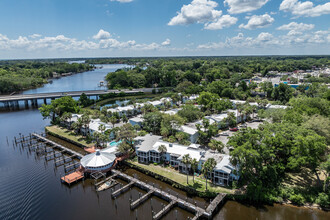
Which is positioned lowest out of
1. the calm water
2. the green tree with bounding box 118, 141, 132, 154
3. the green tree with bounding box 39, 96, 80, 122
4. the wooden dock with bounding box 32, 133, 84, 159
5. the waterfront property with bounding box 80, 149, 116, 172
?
the calm water

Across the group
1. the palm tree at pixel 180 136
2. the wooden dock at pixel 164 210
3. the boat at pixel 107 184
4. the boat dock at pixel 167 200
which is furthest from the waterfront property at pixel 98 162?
the wooden dock at pixel 164 210

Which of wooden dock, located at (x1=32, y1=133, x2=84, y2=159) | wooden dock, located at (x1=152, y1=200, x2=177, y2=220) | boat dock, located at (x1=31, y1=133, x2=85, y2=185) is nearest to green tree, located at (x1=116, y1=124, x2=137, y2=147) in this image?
boat dock, located at (x1=31, y1=133, x2=85, y2=185)

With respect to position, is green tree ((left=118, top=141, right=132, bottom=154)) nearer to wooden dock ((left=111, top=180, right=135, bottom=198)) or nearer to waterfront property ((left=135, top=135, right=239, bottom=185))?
waterfront property ((left=135, top=135, right=239, bottom=185))

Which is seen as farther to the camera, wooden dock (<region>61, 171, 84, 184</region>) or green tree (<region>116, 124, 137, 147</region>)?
green tree (<region>116, 124, 137, 147</region>)

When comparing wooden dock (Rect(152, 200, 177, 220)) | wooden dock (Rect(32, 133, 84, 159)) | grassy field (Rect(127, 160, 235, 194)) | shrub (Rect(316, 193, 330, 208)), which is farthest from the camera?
wooden dock (Rect(32, 133, 84, 159))

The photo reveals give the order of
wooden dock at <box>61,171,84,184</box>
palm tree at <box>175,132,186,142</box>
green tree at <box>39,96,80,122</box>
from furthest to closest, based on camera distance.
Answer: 1. green tree at <box>39,96,80,122</box>
2. palm tree at <box>175,132,186,142</box>
3. wooden dock at <box>61,171,84,184</box>

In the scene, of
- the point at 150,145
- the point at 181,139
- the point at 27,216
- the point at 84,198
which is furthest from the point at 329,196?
the point at 27,216

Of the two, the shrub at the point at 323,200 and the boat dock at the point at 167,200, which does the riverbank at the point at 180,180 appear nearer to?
the boat dock at the point at 167,200
